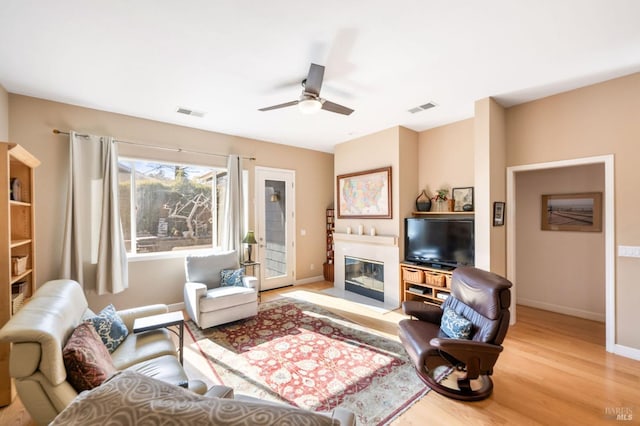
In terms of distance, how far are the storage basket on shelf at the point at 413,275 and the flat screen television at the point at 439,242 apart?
161mm

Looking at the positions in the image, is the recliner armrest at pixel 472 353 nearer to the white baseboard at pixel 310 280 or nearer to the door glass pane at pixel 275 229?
the door glass pane at pixel 275 229

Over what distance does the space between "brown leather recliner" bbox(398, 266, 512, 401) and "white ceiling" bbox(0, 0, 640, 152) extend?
200cm

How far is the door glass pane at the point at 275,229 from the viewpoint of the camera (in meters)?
5.10

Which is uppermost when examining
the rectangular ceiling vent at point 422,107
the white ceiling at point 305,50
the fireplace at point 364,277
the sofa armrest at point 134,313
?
the white ceiling at point 305,50

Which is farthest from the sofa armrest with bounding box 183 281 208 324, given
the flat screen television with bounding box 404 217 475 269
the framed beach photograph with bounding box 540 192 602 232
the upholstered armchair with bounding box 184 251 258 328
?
the framed beach photograph with bounding box 540 192 602 232

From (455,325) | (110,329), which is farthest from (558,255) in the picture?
(110,329)

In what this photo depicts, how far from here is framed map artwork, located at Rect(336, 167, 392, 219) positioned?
14.5 ft

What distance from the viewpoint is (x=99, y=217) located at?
346 centimetres

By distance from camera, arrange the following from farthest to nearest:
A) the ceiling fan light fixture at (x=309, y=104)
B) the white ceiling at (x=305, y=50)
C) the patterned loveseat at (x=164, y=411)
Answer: the ceiling fan light fixture at (x=309, y=104), the white ceiling at (x=305, y=50), the patterned loveseat at (x=164, y=411)

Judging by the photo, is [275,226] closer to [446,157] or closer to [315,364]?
[315,364]

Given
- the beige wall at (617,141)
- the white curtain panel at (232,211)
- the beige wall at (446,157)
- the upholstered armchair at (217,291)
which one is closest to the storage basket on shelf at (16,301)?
the upholstered armchair at (217,291)

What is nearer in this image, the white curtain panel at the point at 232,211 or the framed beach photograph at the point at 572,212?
the framed beach photograph at the point at 572,212

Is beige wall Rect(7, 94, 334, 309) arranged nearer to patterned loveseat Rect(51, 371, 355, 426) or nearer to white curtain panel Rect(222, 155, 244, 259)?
white curtain panel Rect(222, 155, 244, 259)

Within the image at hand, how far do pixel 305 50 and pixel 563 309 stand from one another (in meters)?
4.82
